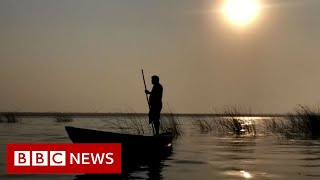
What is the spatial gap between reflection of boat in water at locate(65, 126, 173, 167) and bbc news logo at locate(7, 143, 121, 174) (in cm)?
169

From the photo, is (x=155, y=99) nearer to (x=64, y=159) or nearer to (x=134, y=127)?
(x=64, y=159)

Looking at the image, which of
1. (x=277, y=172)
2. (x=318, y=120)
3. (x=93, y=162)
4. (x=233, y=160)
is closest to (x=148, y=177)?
(x=93, y=162)

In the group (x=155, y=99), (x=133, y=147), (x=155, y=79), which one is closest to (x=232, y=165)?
(x=133, y=147)

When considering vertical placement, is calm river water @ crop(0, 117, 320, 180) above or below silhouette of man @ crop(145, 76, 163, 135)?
below

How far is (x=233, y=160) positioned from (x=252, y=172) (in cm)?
323

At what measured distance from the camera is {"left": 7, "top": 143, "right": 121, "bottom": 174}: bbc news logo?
1219cm

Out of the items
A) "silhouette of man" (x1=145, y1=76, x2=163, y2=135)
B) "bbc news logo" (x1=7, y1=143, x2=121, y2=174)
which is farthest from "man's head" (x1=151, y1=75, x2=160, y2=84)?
"bbc news logo" (x1=7, y1=143, x2=121, y2=174)

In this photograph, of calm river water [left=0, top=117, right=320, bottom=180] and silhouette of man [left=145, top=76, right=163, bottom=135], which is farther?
silhouette of man [left=145, top=76, right=163, bottom=135]

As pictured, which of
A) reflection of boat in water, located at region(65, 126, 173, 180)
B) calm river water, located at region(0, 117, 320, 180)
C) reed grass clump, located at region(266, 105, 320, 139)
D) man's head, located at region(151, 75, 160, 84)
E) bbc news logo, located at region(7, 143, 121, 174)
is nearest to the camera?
bbc news logo, located at region(7, 143, 121, 174)

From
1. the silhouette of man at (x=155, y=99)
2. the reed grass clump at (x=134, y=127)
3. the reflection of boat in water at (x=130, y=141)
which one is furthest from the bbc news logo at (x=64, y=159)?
the reed grass clump at (x=134, y=127)

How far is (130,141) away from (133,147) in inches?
20.2

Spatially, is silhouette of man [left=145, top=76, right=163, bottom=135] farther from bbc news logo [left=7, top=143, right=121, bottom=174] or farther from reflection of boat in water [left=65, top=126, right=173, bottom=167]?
bbc news logo [left=7, top=143, right=121, bottom=174]

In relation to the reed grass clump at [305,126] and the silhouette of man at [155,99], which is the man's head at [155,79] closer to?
the silhouette of man at [155,99]

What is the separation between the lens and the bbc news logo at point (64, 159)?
12188mm
